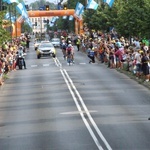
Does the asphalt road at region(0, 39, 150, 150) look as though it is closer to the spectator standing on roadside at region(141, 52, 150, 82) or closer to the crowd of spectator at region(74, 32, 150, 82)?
the spectator standing on roadside at region(141, 52, 150, 82)

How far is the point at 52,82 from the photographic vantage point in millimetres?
41188

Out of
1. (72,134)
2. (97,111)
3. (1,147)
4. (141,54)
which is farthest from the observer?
(141,54)

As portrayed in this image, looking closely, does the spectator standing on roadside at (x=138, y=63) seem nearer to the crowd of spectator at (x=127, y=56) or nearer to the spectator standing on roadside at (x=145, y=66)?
the crowd of spectator at (x=127, y=56)

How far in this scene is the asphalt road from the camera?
20.7 m

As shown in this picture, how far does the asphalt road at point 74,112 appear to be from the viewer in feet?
68.1

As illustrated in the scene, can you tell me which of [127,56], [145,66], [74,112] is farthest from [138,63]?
[74,112]

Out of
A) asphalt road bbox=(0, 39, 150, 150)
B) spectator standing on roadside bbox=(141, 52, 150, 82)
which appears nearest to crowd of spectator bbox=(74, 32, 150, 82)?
spectator standing on roadside bbox=(141, 52, 150, 82)

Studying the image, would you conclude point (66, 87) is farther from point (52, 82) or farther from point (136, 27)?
point (136, 27)

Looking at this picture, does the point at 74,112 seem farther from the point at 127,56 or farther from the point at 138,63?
the point at 127,56

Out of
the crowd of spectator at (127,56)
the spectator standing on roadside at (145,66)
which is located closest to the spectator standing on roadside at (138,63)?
the crowd of spectator at (127,56)

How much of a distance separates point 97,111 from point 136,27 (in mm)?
20313

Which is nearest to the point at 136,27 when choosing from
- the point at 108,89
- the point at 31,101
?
the point at 108,89

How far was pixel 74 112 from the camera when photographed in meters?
27.9

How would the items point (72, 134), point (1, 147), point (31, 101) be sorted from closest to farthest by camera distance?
point (1, 147) < point (72, 134) < point (31, 101)
